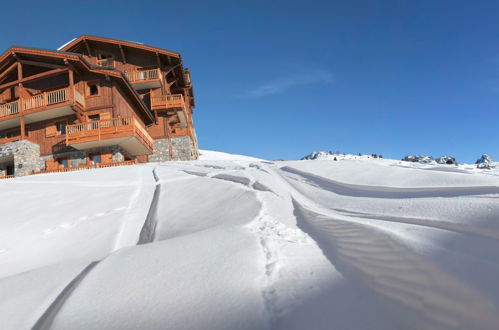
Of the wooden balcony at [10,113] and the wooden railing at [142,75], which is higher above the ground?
the wooden railing at [142,75]

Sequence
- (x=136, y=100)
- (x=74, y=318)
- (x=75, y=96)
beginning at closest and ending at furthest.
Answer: (x=74, y=318) → (x=75, y=96) → (x=136, y=100)

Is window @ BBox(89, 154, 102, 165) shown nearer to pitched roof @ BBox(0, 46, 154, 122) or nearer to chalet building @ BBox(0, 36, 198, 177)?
chalet building @ BBox(0, 36, 198, 177)

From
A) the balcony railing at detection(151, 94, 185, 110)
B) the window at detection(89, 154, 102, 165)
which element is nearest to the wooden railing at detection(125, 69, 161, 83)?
the balcony railing at detection(151, 94, 185, 110)

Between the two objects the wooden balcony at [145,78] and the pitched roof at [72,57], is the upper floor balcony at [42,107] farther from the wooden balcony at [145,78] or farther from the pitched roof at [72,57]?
the wooden balcony at [145,78]

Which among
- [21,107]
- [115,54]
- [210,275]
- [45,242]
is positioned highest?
[115,54]

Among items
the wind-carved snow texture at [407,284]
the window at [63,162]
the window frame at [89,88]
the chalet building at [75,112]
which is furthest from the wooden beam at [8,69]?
the wind-carved snow texture at [407,284]

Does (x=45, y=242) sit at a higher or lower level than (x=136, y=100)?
lower

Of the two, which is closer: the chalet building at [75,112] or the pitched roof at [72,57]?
the chalet building at [75,112]

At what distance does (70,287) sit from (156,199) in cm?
279

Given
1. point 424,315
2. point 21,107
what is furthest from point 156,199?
point 21,107

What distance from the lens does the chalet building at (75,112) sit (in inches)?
588

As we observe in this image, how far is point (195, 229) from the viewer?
2.88 meters

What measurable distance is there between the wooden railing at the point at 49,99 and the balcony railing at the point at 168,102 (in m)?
5.66

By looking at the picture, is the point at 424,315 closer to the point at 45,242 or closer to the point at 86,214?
the point at 45,242
